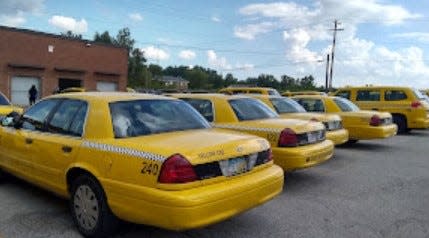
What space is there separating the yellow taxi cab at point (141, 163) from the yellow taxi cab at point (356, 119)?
7.27m

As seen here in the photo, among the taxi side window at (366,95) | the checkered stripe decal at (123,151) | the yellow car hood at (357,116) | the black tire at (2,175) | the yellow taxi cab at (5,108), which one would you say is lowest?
the black tire at (2,175)

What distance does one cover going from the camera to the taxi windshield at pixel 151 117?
4.82 m

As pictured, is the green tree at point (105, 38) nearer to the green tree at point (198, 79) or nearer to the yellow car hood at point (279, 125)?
the green tree at point (198, 79)

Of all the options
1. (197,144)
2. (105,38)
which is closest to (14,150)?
(197,144)

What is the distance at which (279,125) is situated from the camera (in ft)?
24.3

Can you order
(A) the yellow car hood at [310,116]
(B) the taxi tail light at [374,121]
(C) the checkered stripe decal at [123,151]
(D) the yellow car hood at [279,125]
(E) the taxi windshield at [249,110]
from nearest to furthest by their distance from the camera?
(C) the checkered stripe decal at [123,151], (D) the yellow car hood at [279,125], (E) the taxi windshield at [249,110], (A) the yellow car hood at [310,116], (B) the taxi tail light at [374,121]

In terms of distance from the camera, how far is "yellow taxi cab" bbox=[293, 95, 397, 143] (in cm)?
1193

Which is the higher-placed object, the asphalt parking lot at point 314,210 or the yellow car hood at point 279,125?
the yellow car hood at point 279,125

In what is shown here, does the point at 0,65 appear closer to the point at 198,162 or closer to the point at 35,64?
the point at 35,64

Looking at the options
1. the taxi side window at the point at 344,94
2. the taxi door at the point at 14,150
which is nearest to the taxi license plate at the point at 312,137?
the taxi door at the point at 14,150

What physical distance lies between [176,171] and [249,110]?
4.16m

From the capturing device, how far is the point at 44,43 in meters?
34.1

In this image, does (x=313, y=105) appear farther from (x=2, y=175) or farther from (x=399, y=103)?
(x=2, y=175)

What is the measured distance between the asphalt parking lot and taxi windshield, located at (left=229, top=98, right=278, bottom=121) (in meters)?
1.16
